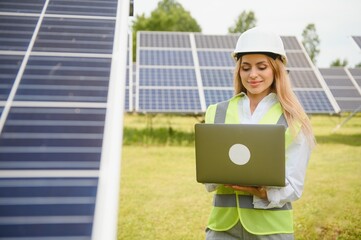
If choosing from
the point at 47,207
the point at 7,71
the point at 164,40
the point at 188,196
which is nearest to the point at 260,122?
the point at 47,207

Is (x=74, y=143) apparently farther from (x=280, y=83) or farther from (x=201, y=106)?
(x=201, y=106)

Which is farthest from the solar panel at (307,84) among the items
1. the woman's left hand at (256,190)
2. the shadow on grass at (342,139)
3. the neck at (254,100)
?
the woman's left hand at (256,190)

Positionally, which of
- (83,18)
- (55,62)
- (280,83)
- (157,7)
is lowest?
(280,83)

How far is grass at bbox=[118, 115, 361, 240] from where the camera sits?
5895 millimetres

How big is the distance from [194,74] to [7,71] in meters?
12.0

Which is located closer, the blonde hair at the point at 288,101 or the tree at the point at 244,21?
the blonde hair at the point at 288,101

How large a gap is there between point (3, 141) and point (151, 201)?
5.18m

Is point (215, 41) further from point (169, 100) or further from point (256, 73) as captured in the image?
point (256, 73)

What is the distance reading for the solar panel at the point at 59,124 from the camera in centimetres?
192

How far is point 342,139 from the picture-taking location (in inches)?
593

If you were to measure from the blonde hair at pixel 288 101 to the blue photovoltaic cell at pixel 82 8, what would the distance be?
1418 millimetres

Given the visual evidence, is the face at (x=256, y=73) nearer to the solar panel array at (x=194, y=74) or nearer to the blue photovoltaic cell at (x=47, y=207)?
the blue photovoltaic cell at (x=47, y=207)

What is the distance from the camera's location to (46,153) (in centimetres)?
220

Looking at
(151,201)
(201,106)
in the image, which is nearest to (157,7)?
(201,106)
